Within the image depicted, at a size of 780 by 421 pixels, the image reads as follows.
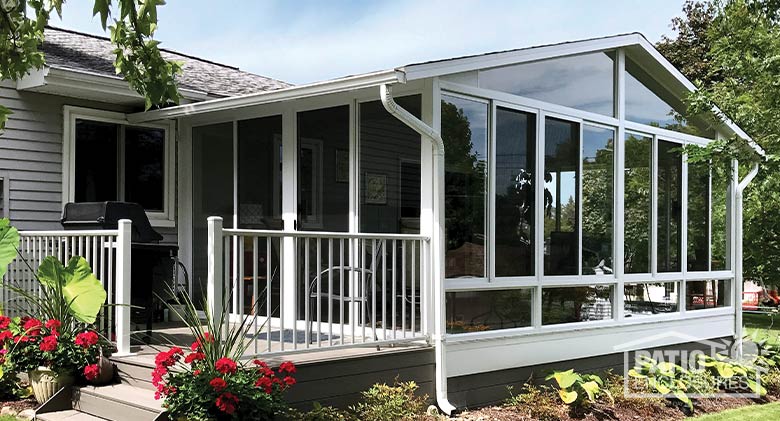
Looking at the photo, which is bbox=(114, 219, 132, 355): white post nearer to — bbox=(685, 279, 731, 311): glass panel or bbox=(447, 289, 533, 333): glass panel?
bbox=(447, 289, 533, 333): glass panel

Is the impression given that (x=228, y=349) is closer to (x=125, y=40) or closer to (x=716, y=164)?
(x=125, y=40)

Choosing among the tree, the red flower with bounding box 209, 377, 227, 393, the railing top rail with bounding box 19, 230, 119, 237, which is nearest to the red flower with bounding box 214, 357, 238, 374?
the red flower with bounding box 209, 377, 227, 393

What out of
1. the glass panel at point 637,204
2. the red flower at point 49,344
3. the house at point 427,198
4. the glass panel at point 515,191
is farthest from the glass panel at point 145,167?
the glass panel at point 637,204

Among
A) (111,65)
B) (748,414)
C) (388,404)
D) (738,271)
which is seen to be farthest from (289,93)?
(738,271)

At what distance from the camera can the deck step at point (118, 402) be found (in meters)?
5.00

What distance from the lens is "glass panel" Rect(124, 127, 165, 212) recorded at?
8.34 m

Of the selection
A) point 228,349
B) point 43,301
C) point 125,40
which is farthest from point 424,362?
point 125,40

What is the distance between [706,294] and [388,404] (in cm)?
555

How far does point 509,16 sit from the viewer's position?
20.9 metres

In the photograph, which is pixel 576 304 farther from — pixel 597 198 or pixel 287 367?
pixel 287 367

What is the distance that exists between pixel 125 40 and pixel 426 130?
2.62 m

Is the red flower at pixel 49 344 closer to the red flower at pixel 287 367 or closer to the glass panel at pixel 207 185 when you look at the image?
the red flower at pixel 287 367

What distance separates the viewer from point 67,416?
5469mm

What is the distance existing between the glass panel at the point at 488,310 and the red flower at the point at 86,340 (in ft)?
9.18
